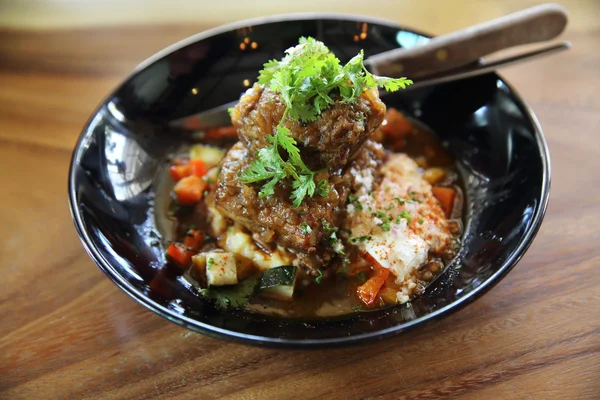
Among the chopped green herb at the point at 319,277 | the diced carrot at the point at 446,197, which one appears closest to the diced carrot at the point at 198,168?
the chopped green herb at the point at 319,277

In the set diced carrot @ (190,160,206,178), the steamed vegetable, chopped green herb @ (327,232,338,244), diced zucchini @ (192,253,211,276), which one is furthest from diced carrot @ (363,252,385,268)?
diced carrot @ (190,160,206,178)

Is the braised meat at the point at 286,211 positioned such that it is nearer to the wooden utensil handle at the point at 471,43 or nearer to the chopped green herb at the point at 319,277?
the chopped green herb at the point at 319,277

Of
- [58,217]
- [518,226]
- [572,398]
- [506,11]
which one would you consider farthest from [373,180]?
[506,11]

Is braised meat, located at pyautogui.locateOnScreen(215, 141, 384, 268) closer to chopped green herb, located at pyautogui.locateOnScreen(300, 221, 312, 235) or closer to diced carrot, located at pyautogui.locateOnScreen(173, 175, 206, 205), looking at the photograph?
chopped green herb, located at pyautogui.locateOnScreen(300, 221, 312, 235)

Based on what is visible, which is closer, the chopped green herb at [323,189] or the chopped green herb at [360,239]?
the chopped green herb at [323,189]

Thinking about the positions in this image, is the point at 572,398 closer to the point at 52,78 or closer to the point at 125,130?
the point at 125,130

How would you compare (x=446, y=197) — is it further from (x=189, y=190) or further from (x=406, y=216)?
(x=189, y=190)
